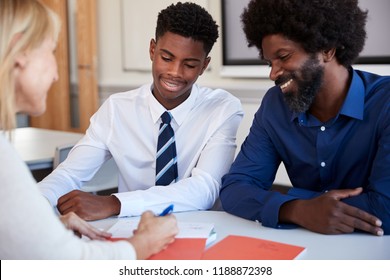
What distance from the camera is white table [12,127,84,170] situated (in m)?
2.82

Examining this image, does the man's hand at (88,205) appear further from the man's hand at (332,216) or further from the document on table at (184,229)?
the man's hand at (332,216)

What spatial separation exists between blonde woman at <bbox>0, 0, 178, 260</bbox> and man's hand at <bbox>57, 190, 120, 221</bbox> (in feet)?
1.15

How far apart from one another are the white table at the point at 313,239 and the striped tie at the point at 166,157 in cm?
42

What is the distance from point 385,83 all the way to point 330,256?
2.20 ft

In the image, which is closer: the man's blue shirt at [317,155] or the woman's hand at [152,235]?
the woman's hand at [152,235]

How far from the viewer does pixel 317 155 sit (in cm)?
172

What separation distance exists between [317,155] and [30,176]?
3.19 ft

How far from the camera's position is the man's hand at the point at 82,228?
1.38m

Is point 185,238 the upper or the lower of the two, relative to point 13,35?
lower

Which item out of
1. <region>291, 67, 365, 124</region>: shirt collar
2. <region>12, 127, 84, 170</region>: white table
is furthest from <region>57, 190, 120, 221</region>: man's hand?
<region>12, 127, 84, 170</region>: white table

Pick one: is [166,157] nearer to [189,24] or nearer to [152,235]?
[189,24]

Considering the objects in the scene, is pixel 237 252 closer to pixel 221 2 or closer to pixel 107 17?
pixel 221 2

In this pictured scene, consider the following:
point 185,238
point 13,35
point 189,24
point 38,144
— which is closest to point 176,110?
point 189,24

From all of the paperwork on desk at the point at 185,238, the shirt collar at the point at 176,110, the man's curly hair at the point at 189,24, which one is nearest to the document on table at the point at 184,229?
the paperwork on desk at the point at 185,238
